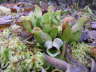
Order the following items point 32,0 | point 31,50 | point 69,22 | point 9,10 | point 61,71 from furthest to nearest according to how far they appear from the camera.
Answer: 1. point 32,0
2. point 9,10
3. point 69,22
4. point 31,50
5. point 61,71

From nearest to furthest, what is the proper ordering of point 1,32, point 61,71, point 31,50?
point 61,71 → point 31,50 → point 1,32

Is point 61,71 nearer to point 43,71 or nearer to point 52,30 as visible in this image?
point 43,71

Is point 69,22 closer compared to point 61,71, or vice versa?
point 61,71

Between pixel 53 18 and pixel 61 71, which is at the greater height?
pixel 53 18

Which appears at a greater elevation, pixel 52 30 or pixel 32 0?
pixel 52 30

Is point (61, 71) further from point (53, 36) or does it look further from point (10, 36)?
point (10, 36)

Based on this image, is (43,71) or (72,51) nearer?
(43,71)

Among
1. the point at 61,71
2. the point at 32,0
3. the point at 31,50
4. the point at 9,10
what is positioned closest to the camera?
the point at 61,71

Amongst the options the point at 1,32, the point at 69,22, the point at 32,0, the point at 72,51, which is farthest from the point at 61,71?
the point at 32,0

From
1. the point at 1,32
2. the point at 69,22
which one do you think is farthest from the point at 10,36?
the point at 69,22
